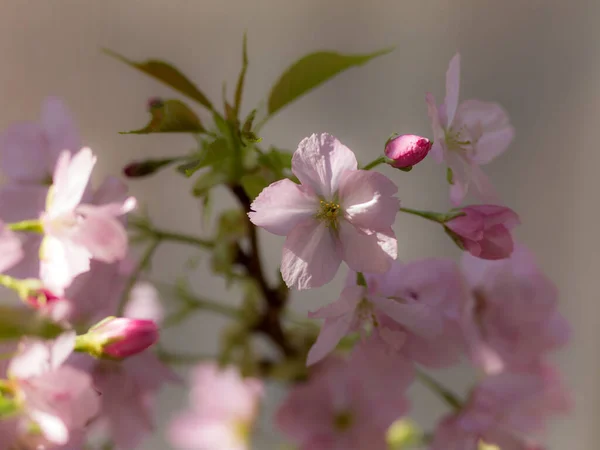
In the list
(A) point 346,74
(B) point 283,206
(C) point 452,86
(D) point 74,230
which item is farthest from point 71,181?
(A) point 346,74

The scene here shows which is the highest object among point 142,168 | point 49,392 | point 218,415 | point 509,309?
point 142,168

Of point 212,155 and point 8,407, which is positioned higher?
point 212,155

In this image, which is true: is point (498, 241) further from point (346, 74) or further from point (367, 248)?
point (346, 74)

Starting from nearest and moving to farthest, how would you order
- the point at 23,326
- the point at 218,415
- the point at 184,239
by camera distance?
the point at 23,326 < the point at 184,239 < the point at 218,415

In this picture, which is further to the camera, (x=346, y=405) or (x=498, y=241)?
(x=346, y=405)

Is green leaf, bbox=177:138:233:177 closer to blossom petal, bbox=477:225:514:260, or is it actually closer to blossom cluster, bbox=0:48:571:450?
blossom cluster, bbox=0:48:571:450

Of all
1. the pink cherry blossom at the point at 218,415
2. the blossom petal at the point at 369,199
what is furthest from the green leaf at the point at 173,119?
the pink cherry blossom at the point at 218,415

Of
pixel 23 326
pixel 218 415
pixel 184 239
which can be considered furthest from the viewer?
pixel 218 415

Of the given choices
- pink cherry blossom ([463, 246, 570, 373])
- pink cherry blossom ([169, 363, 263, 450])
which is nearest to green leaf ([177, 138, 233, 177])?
pink cherry blossom ([463, 246, 570, 373])
